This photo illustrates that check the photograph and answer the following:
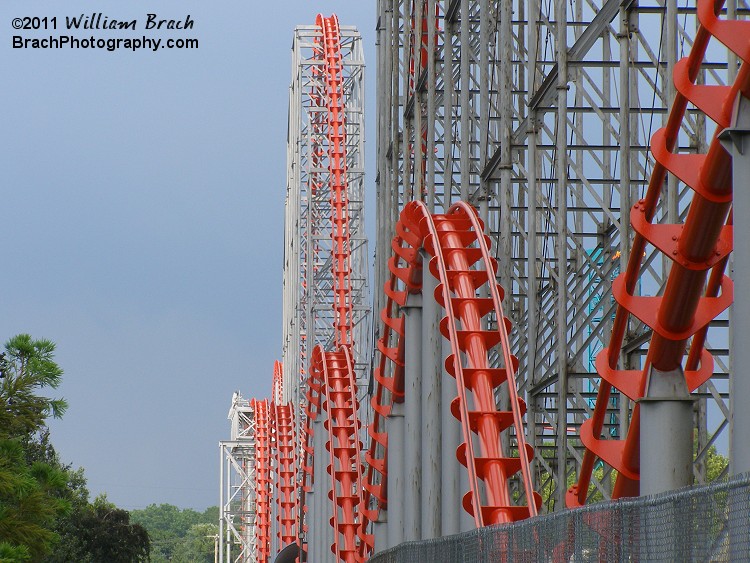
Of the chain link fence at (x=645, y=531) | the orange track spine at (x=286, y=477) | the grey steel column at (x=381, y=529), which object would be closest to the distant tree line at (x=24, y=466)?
the grey steel column at (x=381, y=529)

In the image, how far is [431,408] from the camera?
1194 cm

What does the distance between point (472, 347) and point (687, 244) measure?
5.12 metres

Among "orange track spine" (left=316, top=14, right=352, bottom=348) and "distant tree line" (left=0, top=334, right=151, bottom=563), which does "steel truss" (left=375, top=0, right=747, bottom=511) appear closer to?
"distant tree line" (left=0, top=334, right=151, bottom=563)

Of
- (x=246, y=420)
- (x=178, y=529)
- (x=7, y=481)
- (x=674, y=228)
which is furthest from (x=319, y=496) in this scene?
(x=178, y=529)

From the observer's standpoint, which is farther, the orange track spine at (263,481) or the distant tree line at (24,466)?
the orange track spine at (263,481)

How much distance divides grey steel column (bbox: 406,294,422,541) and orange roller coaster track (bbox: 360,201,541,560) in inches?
10.8

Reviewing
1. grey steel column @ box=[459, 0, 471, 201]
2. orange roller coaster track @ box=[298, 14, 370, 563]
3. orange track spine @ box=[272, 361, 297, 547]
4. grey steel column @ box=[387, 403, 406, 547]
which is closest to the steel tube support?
grey steel column @ box=[387, 403, 406, 547]

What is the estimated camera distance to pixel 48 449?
44.3m

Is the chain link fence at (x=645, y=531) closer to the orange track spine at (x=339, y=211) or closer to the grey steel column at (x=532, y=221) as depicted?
the grey steel column at (x=532, y=221)

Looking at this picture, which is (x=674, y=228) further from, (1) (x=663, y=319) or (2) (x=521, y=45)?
(2) (x=521, y=45)

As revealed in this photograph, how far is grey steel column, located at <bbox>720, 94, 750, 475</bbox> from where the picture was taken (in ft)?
17.2

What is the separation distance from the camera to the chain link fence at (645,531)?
11.3ft

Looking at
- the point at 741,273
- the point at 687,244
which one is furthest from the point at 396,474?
the point at 741,273

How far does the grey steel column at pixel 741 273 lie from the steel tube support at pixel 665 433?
2.55ft
